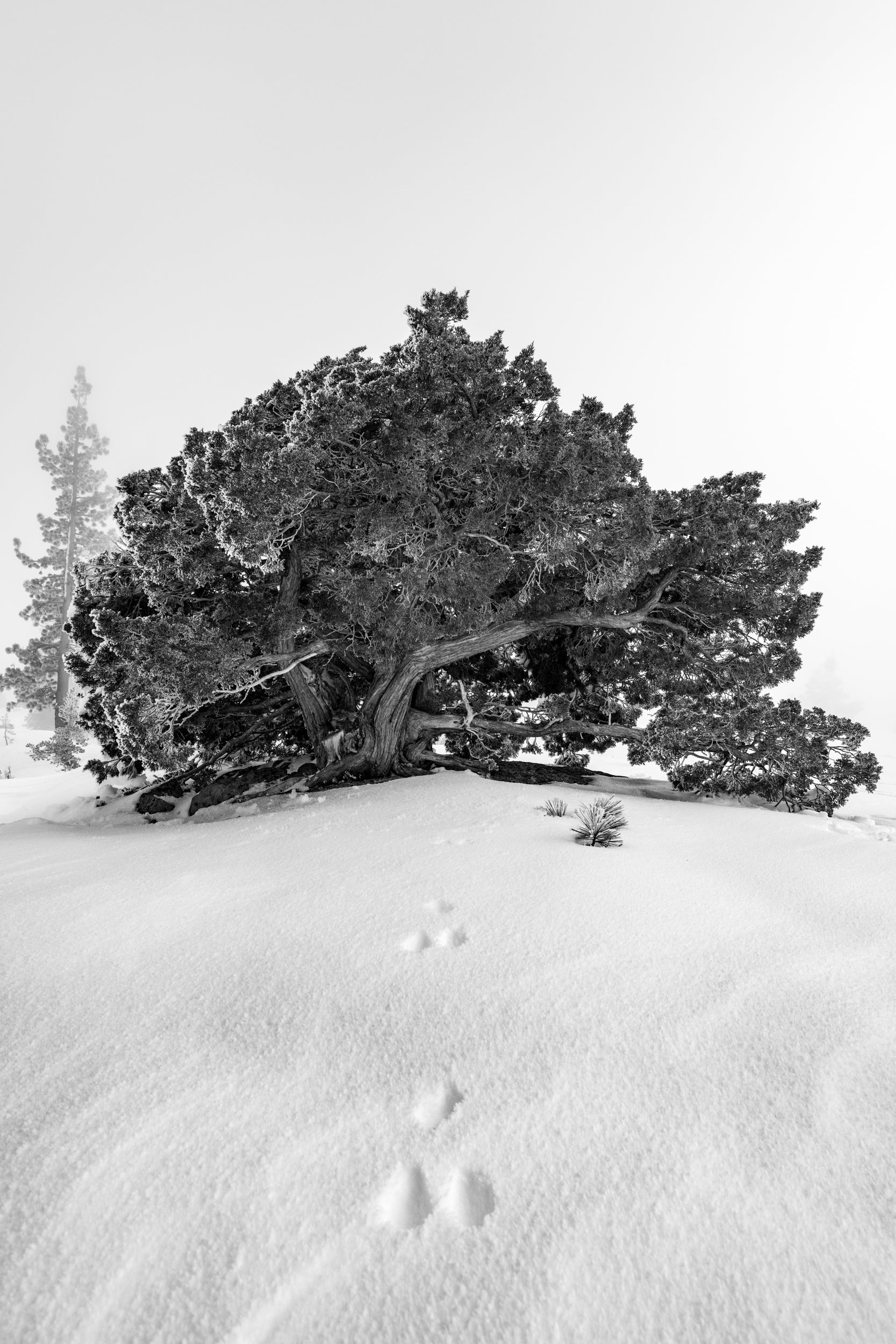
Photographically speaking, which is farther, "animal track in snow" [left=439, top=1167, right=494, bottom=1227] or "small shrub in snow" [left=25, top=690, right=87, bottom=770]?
"small shrub in snow" [left=25, top=690, right=87, bottom=770]

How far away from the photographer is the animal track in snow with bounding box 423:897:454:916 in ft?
9.25

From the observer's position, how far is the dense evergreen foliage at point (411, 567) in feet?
17.2

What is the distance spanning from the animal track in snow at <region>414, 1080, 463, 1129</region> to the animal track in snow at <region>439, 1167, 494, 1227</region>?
0.17 meters

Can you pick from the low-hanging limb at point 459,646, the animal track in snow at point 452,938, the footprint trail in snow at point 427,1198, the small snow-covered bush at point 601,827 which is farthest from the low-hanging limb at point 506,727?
the footprint trail in snow at point 427,1198

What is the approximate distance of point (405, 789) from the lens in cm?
651

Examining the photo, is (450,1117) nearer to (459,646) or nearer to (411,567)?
(411,567)

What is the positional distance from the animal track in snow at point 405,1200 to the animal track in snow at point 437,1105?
147mm

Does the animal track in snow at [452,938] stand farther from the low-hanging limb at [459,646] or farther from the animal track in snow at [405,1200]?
the low-hanging limb at [459,646]

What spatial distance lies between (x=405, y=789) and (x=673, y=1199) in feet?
17.6

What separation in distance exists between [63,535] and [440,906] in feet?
96.1

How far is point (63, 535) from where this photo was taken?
2491cm

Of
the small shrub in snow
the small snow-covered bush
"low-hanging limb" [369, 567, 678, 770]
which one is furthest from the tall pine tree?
the small snow-covered bush

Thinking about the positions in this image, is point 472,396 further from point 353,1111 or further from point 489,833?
point 353,1111

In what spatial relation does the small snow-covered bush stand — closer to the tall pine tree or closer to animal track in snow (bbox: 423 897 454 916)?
animal track in snow (bbox: 423 897 454 916)
